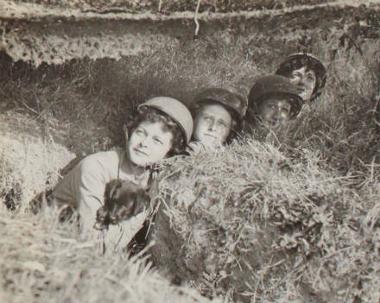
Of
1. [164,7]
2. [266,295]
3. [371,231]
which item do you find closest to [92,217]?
[266,295]

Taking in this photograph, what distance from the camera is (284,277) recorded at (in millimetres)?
2107

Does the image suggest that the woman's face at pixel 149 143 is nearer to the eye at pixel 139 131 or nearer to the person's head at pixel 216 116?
the eye at pixel 139 131

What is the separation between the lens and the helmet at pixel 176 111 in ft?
8.40

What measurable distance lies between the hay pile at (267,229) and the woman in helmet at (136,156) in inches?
5.9

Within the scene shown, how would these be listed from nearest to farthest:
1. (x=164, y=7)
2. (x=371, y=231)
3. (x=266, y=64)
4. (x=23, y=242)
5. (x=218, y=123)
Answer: (x=23, y=242), (x=371, y=231), (x=164, y=7), (x=218, y=123), (x=266, y=64)

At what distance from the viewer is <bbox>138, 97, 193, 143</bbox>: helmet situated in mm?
2561

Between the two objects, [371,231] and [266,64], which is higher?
[266,64]

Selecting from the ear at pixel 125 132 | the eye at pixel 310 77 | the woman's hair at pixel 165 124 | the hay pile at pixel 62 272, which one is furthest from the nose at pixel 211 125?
the hay pile at pixel 62 272

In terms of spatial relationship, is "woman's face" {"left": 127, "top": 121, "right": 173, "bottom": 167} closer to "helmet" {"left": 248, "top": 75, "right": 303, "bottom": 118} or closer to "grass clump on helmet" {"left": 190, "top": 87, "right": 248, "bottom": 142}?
"grass clump on helmet" {"left": 190, "top": 87, "right": 248, "bottom": 142}

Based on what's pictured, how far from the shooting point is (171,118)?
2.55m

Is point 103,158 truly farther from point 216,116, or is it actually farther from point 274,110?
point 274,110

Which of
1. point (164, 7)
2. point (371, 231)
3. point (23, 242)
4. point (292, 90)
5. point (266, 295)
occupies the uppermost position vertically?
point (164, 7)

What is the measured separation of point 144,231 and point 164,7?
36.5 inches

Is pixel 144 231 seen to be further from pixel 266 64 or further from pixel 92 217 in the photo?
pixel 266 64
